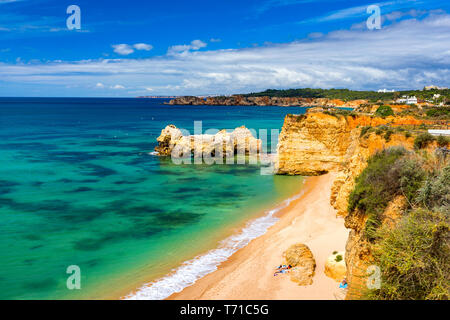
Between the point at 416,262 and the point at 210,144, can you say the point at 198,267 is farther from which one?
the point at 210,144

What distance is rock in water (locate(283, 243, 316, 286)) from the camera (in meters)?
12.6

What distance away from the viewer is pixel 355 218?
10992 mm

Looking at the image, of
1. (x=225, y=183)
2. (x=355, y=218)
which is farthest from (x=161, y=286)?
(x=225, y=183)

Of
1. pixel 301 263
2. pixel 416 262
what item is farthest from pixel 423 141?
pixel 416 262

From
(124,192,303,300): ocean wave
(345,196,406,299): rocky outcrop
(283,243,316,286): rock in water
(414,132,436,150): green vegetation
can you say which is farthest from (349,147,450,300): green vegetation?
(124,192,303,300): ocean wave

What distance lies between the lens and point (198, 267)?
14.6 metres

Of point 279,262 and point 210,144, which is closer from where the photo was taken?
point 279,262

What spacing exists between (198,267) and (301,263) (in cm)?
436

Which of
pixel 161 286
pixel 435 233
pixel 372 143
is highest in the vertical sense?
pixel 372 143

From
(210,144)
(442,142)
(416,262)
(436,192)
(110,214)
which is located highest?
(442,142)

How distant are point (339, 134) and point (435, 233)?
24.0 m

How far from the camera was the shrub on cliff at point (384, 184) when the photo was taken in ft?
31.7

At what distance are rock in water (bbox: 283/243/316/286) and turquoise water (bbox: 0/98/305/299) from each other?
4353 millimetres
